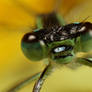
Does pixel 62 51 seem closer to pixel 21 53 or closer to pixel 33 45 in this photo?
pixel 33 45

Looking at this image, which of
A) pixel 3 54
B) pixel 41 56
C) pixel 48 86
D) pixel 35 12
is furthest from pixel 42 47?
pixel 35 12

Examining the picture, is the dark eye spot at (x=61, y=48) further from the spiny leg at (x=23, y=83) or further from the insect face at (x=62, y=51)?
the spiny leg at (x=23, y=83)

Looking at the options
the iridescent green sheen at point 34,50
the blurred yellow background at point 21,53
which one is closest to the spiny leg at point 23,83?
the blurred yellow background at point 21,53

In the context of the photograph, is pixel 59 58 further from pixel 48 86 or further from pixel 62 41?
pixel 48 86

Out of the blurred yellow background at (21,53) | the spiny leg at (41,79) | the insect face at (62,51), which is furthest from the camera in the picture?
the blurred yellow background at (21,53)

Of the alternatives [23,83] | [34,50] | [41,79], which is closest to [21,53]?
[23,83]

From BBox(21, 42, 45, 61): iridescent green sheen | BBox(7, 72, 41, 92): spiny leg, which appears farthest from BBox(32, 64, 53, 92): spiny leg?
BBox(7, 72, 41, 92): spiny leg

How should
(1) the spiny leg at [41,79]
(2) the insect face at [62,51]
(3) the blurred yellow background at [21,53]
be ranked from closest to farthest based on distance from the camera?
(2) the insect face at [62,51]
(1) the spiny leg at [41,79]
(3) the blurred yellow background at [21,53]

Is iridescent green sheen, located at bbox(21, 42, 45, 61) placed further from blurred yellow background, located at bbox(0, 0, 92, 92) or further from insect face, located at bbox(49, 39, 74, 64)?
blurred yellow background, located at bbox(0, 0, 92, 92)

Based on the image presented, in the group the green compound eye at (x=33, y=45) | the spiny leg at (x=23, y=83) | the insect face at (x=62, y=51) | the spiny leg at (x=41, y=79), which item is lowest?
the spiny leg at (x=23, y=83)
